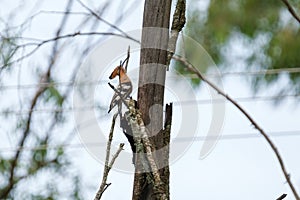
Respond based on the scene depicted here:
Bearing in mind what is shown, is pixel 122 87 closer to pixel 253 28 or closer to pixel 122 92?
pixel 122 92

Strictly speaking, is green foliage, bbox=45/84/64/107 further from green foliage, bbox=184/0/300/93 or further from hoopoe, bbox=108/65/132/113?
hoopoe, bbox=108/65/132/113

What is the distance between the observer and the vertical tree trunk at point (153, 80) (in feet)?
2.37

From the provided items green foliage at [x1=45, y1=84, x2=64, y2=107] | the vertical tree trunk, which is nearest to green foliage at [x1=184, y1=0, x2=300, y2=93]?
green foliage at [x1=45, y1=84, x2=64, y2=107]

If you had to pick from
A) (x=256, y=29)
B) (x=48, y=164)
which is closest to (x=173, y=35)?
(x=256, y=29)

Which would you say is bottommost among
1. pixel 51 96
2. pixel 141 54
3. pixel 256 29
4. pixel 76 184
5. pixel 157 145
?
pixel 157 145

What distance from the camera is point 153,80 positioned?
75 cm

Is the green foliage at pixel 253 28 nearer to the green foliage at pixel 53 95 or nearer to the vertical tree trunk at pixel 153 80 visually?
the green foliage at pixel 53 95

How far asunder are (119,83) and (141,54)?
5 cm

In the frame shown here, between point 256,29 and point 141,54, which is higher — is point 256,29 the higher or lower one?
the higher one

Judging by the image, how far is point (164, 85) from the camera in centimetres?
75

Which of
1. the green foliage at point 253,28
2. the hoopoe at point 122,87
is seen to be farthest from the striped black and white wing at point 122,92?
the green foliage at point 253,28

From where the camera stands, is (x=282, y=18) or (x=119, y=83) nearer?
(x=119, y=83)

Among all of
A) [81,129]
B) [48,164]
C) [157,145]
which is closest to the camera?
[157,145]

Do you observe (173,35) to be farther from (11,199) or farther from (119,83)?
(11,199)
